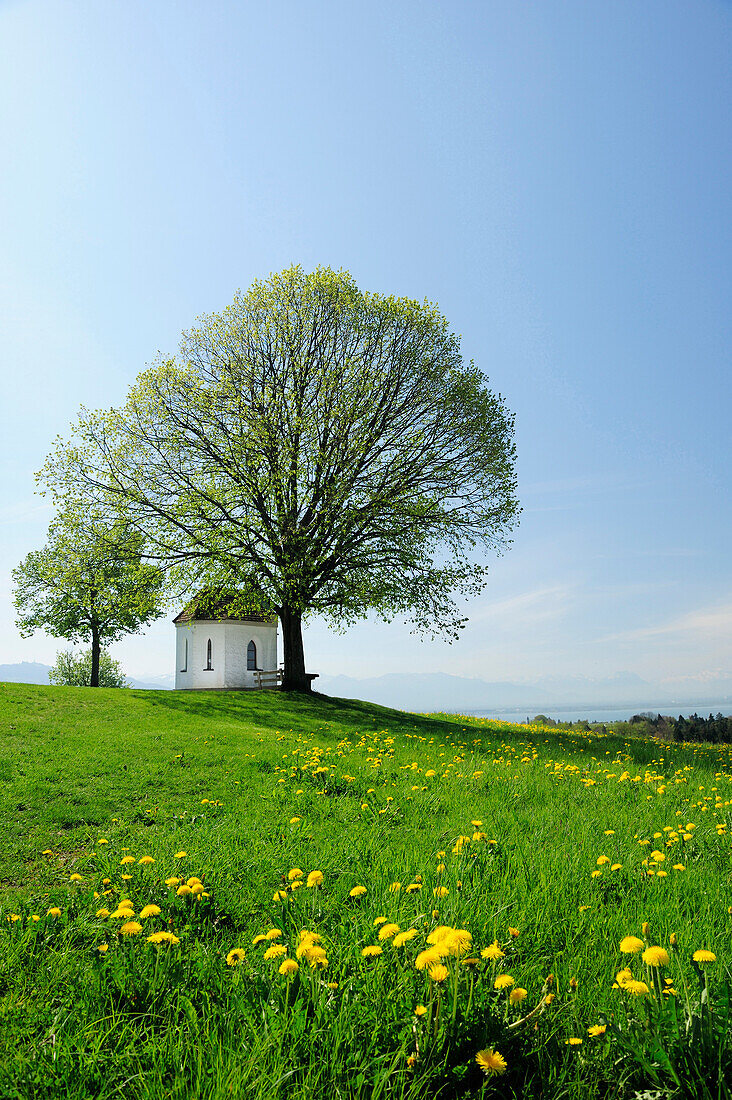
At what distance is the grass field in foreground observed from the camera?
2545mm

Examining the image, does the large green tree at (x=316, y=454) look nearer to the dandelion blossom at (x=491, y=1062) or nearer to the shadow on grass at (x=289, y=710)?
the shadow on grass at (x=289, y=710)

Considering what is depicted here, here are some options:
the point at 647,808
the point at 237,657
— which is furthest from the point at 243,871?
the point at 237,657

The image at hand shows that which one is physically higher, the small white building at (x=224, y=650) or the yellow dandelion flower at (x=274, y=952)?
the small white building at (x=224, y=650)

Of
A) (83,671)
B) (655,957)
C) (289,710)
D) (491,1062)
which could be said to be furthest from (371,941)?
(83,671)

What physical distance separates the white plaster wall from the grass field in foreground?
28.0m

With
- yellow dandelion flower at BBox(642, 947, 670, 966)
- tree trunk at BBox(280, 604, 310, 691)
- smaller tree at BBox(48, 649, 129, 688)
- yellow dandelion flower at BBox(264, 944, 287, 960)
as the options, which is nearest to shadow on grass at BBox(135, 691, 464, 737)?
tree trunk at BBox(280, 604, 310, 691)

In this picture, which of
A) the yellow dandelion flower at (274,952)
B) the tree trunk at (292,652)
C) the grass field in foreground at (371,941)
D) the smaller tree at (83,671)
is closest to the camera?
the grass field in foreground at (371,941)

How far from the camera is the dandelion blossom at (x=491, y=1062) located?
2.40 m

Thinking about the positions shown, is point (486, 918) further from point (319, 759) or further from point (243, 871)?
point (319, 759)

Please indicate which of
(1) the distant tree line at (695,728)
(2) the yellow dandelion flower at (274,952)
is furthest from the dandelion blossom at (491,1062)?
(1) the distant tree line at (695,728)

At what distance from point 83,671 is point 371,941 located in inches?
2381

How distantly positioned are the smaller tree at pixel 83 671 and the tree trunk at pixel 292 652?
35581 millimetres

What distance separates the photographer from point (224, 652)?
3653cm

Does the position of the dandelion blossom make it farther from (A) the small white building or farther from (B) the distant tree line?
(A) the small white building
